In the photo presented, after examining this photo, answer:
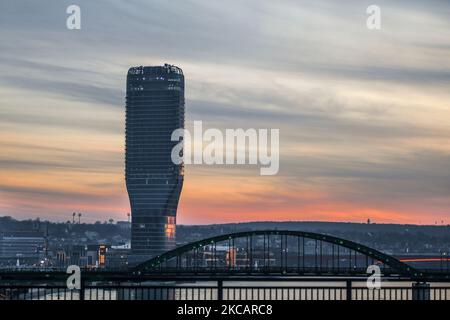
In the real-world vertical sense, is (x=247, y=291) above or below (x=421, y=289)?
below

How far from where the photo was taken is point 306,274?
5379 inches

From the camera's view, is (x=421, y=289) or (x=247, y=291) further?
(x=247, y=291)

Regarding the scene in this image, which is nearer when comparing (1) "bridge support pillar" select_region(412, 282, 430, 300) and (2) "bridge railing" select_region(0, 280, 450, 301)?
(2) "bridge railing" select_region(0, 280, 450, 301)

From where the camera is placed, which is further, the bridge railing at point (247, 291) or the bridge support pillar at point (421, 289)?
the bridge support pillar at point (421, 289)
